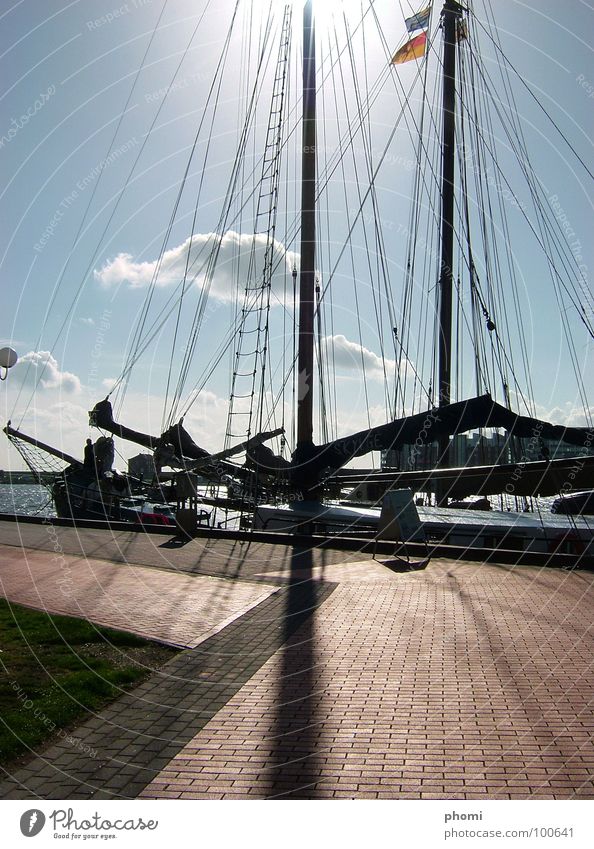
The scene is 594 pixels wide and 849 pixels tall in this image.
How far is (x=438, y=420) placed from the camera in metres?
14.5

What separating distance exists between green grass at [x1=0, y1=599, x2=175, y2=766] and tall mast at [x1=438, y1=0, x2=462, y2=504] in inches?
614

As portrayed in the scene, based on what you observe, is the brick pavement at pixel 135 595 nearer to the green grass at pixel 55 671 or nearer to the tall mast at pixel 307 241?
the green grass at pixel 55 671

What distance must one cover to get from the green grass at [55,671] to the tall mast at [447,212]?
15.6 m

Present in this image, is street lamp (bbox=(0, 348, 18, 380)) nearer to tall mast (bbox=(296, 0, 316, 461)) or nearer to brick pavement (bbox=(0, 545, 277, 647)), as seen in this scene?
brick pavement (bbox=(0, 545, 277, 647))

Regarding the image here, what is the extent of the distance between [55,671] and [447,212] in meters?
19.7

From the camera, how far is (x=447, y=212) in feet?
74.9

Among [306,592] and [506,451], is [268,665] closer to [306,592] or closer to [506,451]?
[306,592]

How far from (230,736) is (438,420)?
33.1ft

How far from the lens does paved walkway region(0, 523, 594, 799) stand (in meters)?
4.54

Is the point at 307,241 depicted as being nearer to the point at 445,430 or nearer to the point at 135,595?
the point at 445,430

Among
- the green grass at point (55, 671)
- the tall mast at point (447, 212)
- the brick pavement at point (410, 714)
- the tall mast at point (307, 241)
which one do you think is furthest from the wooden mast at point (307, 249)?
the green grass at point (55, 671)

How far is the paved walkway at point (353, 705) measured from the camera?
4.54 metres

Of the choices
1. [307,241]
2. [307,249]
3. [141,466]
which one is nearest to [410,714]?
[307,249]
